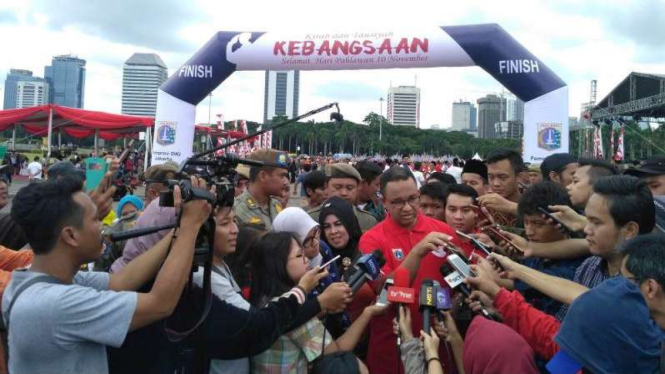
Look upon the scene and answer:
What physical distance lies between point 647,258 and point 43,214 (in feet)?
6.76

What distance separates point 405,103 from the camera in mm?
149625

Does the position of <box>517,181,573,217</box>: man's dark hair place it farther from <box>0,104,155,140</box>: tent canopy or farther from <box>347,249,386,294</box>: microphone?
<box>0,104,155,140</box>: tent canopy

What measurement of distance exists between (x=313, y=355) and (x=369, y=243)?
3.20 feet

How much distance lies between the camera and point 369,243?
10.2 ft

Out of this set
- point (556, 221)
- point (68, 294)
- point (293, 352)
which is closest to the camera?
point (68, 294)

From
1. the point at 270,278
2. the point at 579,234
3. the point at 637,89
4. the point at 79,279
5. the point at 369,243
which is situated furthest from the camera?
the point at 637,89

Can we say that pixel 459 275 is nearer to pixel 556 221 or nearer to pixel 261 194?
pixel 556 221

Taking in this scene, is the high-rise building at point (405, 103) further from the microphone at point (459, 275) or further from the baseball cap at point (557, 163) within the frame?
the microphone at point (459, 275)

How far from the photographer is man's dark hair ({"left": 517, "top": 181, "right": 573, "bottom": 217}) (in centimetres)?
168

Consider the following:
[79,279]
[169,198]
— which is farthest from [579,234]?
[79,279]

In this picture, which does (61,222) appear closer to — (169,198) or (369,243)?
(169,198)

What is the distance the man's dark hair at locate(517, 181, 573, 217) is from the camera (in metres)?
2.68

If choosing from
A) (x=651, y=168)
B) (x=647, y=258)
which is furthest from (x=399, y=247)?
(x=651, y=168)

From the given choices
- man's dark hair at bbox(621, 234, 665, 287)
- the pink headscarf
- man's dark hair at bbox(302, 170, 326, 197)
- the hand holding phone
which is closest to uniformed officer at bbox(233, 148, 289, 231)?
man's dark hair at bbox(302, 170, 326, 197)
